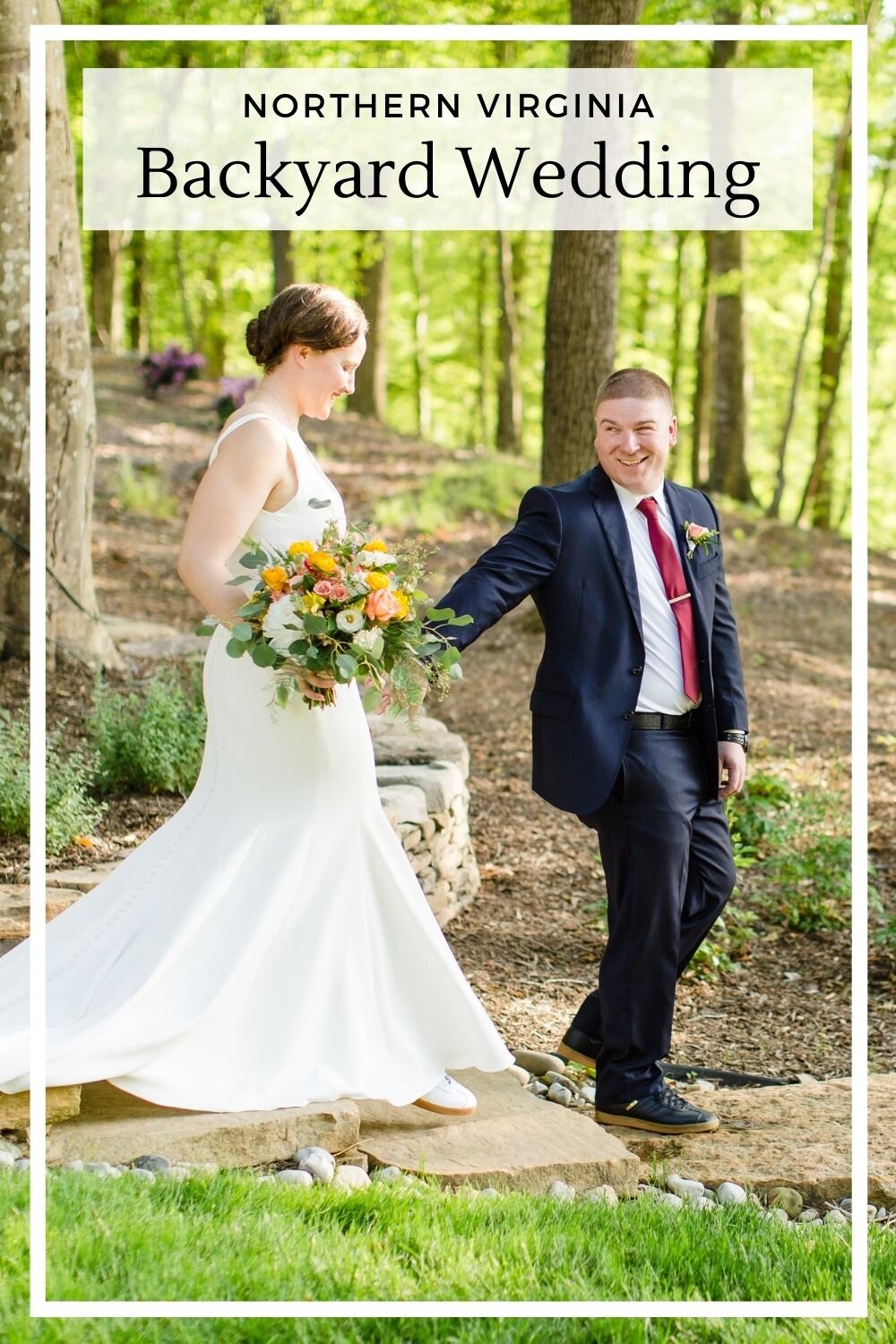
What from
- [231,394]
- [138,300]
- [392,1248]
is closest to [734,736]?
[392,1248]

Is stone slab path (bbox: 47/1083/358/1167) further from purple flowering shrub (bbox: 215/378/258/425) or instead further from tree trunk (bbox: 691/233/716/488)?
tree trunk (bbox: 691/233/716/488)

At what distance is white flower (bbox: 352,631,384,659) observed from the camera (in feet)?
10.5

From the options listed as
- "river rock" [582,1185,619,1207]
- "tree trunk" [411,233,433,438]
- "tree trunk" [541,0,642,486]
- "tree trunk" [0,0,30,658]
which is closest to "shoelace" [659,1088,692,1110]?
"river rock" [582,1185,619,1207]

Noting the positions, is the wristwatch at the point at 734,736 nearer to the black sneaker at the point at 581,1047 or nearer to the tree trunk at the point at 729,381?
the black sneaker at the point at 581,1047

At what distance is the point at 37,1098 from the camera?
3.01m

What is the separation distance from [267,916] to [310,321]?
151cm

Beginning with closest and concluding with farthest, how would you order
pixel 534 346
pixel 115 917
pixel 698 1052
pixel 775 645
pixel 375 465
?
pixel 115 917
pixel 698 1052
pixel 775 645
pixel 375 465
pixel 534 346

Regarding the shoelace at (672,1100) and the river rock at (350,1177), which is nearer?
the river rock at (350,1177)

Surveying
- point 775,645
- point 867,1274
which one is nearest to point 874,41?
point 775,645

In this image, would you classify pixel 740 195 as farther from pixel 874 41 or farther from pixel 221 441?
pixel 874 41

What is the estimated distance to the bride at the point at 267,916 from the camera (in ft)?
11.3

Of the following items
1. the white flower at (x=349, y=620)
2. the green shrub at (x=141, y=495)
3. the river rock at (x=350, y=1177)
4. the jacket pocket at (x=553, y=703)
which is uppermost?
the green shrub at (x=141, y=495)

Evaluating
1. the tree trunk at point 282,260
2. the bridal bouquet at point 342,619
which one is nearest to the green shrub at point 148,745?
the bridal bouquet at point 342,619

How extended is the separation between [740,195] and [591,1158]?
243 centimetres
